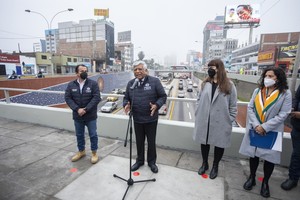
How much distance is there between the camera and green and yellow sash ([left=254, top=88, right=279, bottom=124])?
221cm

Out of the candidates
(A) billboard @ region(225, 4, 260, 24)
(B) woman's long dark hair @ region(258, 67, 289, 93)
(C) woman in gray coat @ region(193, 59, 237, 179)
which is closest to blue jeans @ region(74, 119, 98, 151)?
(C) woman in gray coat @ region(193, 59, 237, 179)

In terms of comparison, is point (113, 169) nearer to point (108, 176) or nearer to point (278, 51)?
point (108, 176)

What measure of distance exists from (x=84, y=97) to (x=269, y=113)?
9.48ft

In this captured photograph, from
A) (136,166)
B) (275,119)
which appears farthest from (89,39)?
(275,119)

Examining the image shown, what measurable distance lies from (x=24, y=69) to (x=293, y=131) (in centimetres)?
3921

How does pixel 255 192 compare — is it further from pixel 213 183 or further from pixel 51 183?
pixel 51 183

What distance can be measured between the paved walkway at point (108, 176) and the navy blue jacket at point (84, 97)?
87 cm

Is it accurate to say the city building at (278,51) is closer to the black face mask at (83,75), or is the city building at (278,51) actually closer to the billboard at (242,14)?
the black face mask at (83,75)

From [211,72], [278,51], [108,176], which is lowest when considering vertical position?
[108,176]

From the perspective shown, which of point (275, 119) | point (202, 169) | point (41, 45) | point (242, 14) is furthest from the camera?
point (41, 45)

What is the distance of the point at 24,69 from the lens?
31.6 meters

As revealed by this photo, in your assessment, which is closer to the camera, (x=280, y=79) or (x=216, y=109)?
(x=280, y=79)

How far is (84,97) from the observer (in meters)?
3.07

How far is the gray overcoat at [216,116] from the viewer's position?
8.20 ft
